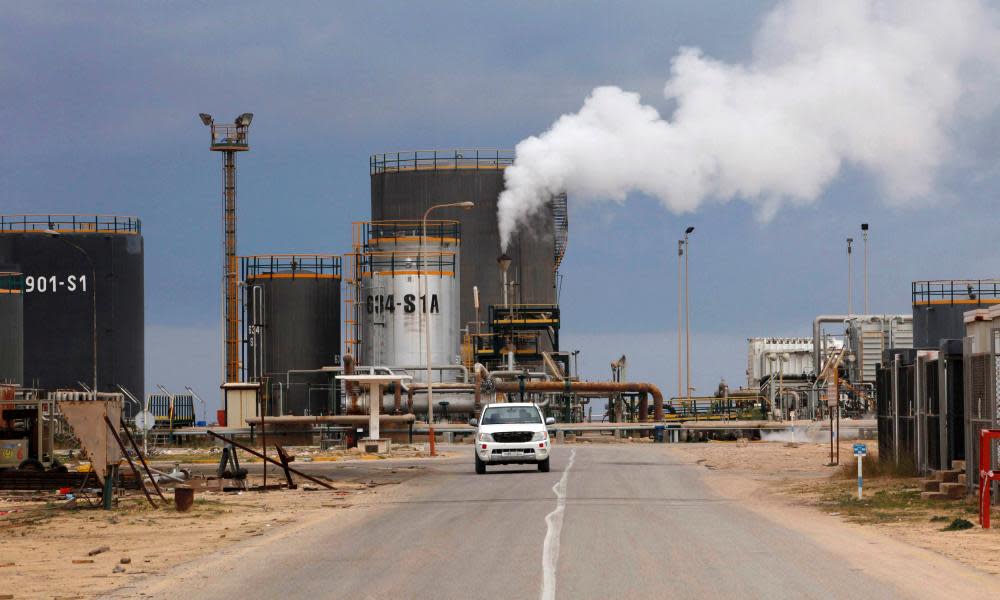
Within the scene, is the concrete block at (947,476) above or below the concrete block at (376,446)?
above

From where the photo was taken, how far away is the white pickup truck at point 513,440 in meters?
36.2

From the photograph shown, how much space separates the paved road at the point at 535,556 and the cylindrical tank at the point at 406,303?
57069mm

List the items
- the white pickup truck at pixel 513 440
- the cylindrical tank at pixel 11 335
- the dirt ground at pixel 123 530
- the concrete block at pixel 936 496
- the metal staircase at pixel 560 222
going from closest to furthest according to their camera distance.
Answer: the dirt ground at pixel 123 530 < the concrete block at pixel 936 496 < the white pickup truck at pixel 513 440 < the cylindrical tank at pixel 11 335 < the metal staircase at pixel 560 222

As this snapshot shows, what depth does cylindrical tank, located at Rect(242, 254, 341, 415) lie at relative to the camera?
83875 mm

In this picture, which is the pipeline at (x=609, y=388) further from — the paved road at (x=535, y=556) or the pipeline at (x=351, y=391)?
the paved road at (x=535, y=556)

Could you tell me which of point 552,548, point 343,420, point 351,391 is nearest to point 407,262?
point 351,391

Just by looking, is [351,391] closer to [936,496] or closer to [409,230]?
[409,230]

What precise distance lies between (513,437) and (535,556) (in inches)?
804

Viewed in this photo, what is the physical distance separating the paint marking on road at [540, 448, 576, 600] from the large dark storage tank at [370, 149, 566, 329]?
75316 mm

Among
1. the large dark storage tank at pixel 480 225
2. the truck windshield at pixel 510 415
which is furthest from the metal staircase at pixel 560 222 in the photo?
the truck windshield at pixel 510 415

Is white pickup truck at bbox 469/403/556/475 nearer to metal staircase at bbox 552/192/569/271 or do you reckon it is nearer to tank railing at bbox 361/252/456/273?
tank railing at bbox 361/252/456/273

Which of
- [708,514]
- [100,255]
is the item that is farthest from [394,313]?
[708,514]

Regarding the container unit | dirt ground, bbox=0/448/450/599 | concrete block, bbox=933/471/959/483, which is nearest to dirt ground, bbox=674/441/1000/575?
concrete block, bbox=933/471/959/483

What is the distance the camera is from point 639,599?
1251cm
